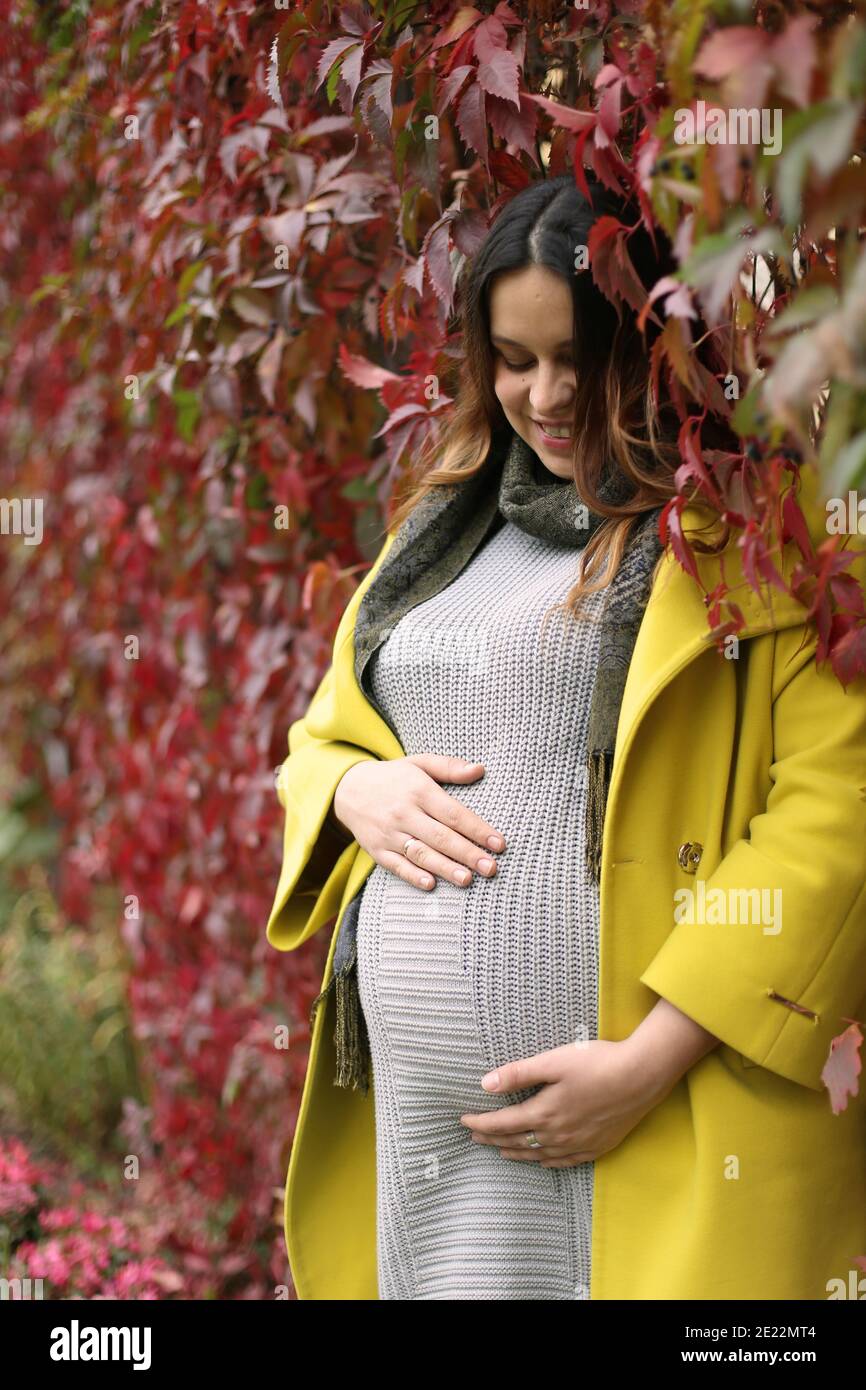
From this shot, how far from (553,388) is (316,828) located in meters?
0.65

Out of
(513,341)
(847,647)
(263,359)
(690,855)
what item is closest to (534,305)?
(513,341)

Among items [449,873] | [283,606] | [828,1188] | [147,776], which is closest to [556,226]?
[449,873]

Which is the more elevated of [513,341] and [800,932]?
[513,341]

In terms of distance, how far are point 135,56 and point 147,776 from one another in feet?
5.39

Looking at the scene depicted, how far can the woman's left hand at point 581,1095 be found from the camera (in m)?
1.42

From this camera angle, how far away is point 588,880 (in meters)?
1.49

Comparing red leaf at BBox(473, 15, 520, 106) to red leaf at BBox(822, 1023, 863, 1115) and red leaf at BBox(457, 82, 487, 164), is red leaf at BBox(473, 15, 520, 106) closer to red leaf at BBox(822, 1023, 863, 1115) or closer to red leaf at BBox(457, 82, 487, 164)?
red leaf at BBox(457, 82, 487, 164)

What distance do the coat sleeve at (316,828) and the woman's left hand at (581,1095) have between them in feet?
1.45

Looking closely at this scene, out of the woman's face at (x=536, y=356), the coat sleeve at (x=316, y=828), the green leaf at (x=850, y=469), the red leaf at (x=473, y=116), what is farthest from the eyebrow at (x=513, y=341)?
the green leaf at (x=850, y=469)

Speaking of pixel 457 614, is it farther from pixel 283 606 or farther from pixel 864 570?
pixel 283 606

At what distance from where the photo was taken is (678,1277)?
1425 millimetres

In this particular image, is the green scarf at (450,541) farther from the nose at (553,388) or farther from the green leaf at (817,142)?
the green leaf at (817,142)

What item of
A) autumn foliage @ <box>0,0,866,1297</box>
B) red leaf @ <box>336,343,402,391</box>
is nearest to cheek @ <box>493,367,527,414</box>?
autumn foliage @ <box>0,0,866,1297</box>

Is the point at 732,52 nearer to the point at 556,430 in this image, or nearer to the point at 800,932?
the point at 556,430
